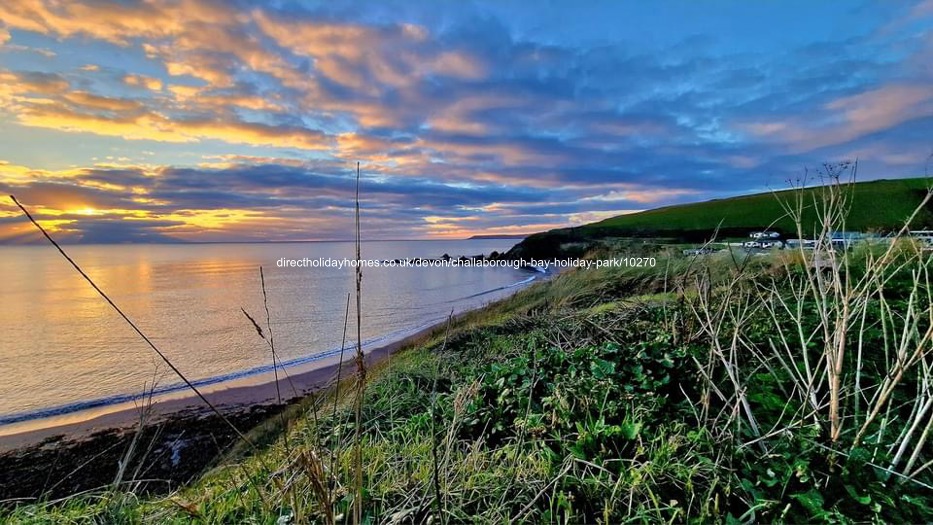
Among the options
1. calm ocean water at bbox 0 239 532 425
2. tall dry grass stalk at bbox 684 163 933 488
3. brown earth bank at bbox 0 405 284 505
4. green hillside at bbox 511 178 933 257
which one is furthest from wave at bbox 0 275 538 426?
green hillside at bbox 511 178 933 257

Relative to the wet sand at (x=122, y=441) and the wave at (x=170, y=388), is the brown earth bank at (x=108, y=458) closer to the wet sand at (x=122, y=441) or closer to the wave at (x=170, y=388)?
the wet sand at (x=122, y=441)

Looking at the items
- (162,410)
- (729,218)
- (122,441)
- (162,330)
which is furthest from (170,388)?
(729,218)

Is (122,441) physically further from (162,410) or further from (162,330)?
(162,330)

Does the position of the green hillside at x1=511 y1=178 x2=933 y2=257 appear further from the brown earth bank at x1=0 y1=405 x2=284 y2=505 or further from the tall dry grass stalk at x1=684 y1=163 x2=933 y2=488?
the brown earth bank at x1=0 y1=405 x2=284 y2=505

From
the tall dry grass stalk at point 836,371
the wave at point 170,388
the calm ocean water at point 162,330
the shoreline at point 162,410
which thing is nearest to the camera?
the tall dry grass stalk at point 836,371

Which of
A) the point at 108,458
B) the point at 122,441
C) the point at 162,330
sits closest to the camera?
the point at 108,458

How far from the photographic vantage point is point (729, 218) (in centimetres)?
3969

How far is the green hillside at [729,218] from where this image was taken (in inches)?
1074

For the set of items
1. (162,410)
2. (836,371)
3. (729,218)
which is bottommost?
(162,410)

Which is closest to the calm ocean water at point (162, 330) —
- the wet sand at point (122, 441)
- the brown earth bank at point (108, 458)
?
the wet sand at point (122, 441)

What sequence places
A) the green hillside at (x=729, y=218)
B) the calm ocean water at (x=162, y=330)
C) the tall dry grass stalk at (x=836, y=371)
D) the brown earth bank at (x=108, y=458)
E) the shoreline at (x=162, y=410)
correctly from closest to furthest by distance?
the tall dry grass stalk at (x=836, y=371) → the brown earth bank at (x=108, y=458) → the shoreline at (x=162, y=410) → the calm ocean water at (x=162, y=330) → the green hillside at (x=729, y=218)

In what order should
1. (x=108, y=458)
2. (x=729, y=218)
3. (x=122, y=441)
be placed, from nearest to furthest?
(x=108, y=458) < (x=122, y=441) < (x=729, y=218)

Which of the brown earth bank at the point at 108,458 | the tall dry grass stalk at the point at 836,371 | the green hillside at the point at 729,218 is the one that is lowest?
the brown earth bank at the point at 108,458

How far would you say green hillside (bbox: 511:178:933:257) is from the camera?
2728 cm
